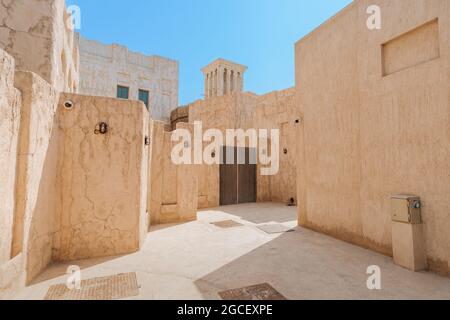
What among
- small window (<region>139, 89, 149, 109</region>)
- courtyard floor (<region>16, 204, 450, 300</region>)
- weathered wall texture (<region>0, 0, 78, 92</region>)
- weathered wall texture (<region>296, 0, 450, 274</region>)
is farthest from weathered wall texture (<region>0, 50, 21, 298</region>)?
small window (<region>139, 89, 149, 109</region>)

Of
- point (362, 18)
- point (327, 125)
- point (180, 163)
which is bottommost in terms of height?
point (180, 163)

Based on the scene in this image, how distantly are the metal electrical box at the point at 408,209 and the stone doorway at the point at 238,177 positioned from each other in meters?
7.17

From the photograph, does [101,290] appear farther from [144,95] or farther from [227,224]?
[144,95]

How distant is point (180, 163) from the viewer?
706cm

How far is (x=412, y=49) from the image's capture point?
393cm

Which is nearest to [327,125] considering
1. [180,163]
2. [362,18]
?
[362,18]

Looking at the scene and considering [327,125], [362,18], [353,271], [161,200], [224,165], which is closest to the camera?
[353,271]

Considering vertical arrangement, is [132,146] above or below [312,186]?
above

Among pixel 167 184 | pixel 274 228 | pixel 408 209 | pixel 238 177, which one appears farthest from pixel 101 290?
pixel 238 177

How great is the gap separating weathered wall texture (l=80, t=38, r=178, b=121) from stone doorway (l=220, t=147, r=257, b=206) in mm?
13671

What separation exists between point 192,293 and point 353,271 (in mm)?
2381

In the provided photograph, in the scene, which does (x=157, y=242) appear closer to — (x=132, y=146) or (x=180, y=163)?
(x=132, y=146)

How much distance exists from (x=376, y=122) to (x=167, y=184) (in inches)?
207

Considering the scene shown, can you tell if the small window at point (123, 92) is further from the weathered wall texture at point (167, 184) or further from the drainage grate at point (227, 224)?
the drainage grate at point (227, 224)
